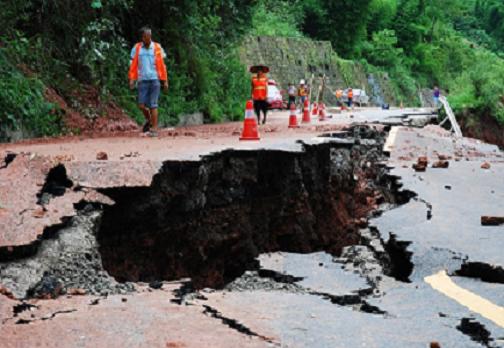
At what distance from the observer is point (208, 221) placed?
23.3 ft

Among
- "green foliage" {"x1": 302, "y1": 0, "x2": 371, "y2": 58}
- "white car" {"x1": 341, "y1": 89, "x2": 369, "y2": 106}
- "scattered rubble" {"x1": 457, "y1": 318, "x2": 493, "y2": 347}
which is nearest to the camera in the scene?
"scattered rubble" {"x1": 457, "y1": 318, "x2": 493, "y2": 347}

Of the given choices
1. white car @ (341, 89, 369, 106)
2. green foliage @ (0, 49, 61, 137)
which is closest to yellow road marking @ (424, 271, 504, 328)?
green foliage @ (0, 49, 61, 137)

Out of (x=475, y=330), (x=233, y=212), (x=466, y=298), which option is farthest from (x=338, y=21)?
(x=475, y=330)

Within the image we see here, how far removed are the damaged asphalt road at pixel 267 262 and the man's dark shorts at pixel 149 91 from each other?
116 inches

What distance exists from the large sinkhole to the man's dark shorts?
9.61ft

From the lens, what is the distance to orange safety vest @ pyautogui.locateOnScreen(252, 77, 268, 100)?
1575cm

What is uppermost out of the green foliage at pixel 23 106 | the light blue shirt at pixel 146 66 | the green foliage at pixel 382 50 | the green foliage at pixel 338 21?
the green foliage at pixel 338 21

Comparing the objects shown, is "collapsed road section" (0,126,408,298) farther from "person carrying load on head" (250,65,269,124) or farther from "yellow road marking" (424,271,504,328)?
"person carrying load on head" (250,65,269,124)

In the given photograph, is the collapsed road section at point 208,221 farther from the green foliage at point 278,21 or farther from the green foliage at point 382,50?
the green foliage at point 382,50

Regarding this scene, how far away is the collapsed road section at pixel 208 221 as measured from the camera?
14.9 feet

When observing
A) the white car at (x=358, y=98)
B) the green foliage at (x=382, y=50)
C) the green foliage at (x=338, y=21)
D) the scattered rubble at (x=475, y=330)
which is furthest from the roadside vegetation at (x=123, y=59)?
the green foliage at (x=382, y=50)

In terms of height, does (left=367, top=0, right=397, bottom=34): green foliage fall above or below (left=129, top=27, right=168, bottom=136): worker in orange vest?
above

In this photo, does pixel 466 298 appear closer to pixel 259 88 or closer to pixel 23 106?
pixel 23 106

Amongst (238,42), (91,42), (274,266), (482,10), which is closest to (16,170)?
(274,266)
